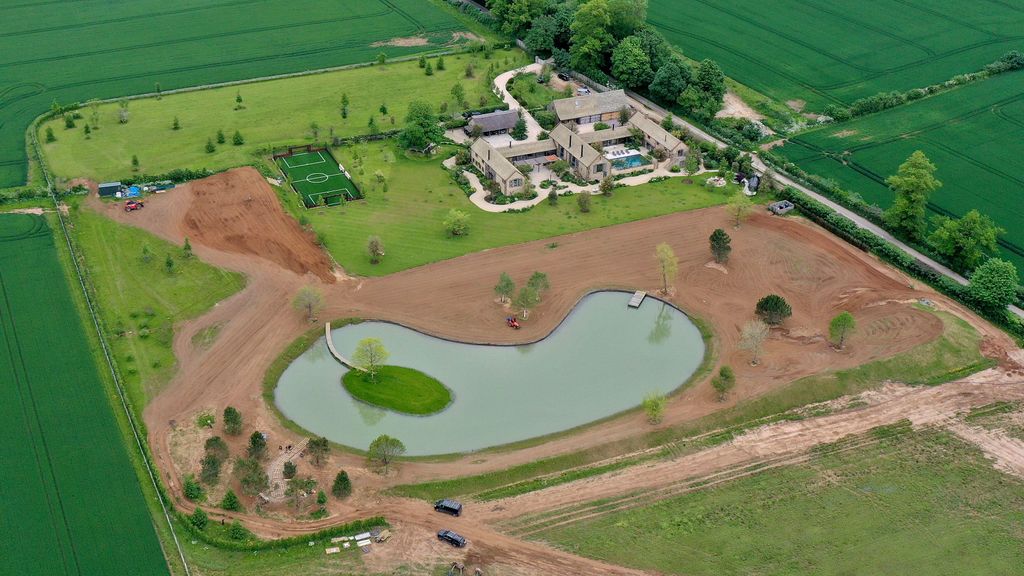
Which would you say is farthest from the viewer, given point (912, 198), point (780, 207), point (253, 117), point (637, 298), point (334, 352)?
point (253, 117)

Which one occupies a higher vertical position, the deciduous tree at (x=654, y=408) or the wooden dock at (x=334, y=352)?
the deciduous tree at (x=654, y=408)

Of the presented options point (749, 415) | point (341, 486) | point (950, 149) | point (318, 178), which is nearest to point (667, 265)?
point (749, 415)

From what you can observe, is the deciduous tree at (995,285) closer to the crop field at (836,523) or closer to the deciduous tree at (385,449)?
the crop field at (836,523)

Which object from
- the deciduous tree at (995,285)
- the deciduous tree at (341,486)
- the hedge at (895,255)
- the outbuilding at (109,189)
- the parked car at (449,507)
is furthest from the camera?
the outbuilding at (109,189)

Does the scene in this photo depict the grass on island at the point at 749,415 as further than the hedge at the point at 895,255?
No

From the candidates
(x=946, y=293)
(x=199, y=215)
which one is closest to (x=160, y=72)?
(x=199, y=215)

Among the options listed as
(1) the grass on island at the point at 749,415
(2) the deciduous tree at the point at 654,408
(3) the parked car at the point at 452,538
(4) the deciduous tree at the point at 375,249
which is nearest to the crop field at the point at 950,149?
(1) the grass on island at the point at 749,415

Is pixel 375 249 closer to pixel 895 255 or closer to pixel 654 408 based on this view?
pixel 654 408
